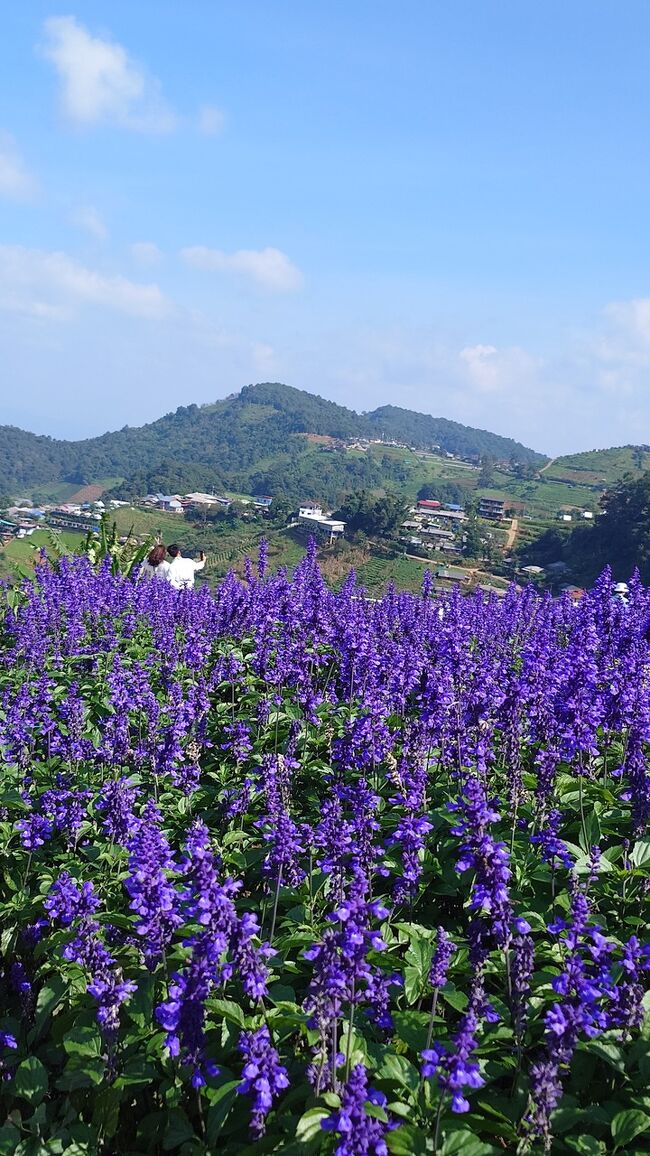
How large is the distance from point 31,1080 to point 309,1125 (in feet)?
8.83

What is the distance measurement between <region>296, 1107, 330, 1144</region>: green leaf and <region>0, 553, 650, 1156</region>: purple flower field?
4cm

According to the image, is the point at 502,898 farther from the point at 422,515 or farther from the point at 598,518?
the point at 422,515

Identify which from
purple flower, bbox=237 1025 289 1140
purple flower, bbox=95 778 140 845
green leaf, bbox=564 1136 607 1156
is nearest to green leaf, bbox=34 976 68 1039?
purple flower, bbox=95 778 140 845

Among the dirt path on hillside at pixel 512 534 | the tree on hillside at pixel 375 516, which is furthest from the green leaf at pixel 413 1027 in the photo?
the dirt path on hillside at pixel 512 534

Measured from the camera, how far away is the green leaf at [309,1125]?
14.2 feet

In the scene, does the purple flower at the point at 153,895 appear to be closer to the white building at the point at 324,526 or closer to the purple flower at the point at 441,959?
the purple flower at the point at 441,959

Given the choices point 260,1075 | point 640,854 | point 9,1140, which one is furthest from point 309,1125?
point 640,854

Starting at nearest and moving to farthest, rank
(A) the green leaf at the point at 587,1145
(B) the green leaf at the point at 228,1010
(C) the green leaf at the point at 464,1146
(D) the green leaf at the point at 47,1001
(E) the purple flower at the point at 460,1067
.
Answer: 1. (E) the purple flower at the point at 460,1067
2. (C) the green leaf at the point at 464,1146
3. (A) the green leaf at the point at 587,1145
4. (B) the green leaf at the point at 228,1010
5. (D) the green leaf at the point at 47,1001

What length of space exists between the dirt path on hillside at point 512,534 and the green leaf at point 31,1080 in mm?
143704

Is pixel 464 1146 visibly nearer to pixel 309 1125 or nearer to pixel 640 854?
pixel 309 1125

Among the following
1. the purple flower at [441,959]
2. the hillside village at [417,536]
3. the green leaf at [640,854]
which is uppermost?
the purple flower at [441,959]

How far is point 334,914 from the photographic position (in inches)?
213

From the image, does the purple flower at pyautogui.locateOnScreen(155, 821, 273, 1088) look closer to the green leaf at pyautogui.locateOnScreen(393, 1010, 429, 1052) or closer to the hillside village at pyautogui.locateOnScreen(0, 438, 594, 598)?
the green leaf at pyautogui.locateOnScreen(393, 1010, 429, 1052)

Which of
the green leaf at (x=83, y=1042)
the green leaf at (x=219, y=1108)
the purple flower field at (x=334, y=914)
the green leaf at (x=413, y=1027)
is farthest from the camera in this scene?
the green leaf at (x=83, y=1042)
